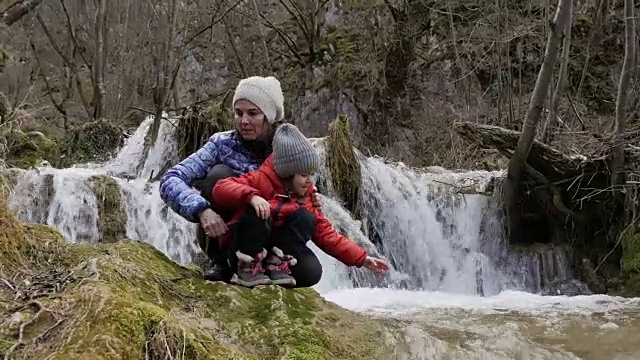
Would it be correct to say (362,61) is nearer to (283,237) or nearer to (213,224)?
(283,237)

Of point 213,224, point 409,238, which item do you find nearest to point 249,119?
point 213,224

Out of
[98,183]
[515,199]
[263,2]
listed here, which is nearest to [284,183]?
[98,183]

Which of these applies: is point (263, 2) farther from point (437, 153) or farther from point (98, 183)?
point (98, 183)

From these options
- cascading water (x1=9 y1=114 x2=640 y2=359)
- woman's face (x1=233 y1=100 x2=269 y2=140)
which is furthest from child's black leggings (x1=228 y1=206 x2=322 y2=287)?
cascading water (x1=9 y1=114 x2=640 y2=359)

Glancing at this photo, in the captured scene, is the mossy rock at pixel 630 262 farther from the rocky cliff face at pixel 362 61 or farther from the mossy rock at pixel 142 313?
the rocky cliff face at pixel 362 61

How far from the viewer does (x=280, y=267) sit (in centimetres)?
291

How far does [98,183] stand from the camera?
22.1 ft

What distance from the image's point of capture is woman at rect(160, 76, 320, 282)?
2.87 metres

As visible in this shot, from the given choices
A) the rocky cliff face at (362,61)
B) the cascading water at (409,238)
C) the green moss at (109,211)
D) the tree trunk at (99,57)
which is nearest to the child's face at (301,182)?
the cascading water at (409,238)

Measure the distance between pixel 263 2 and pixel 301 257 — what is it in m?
17.5

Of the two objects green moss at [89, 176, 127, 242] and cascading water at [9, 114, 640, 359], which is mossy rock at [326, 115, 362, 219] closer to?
cascading water at [9, 114, 640, 359]

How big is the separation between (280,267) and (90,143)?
804 centimetres

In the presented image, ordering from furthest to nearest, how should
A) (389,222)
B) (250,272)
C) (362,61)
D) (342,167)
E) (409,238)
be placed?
(362,61)
(389,222)
(409,238)
(342,167)
(250,272)

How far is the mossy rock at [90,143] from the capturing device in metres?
10.0
